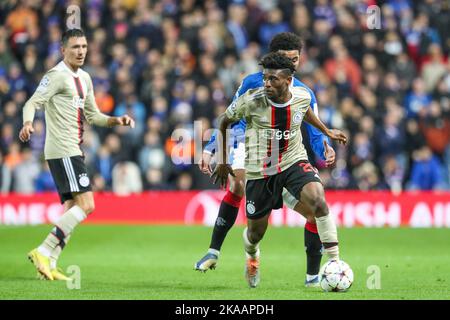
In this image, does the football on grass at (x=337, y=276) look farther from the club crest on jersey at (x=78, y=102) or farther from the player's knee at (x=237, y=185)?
the club crest on jersey at (x=78, y=102)

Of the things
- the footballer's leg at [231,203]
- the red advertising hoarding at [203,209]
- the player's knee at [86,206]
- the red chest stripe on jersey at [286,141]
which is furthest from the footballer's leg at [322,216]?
the red advertising hoarding at [203,209]

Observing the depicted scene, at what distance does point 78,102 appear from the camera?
34.8 ft

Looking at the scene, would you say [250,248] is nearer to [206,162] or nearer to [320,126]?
[206,162]

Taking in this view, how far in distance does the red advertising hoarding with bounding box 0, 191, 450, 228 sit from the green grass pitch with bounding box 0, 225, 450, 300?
0.75 m

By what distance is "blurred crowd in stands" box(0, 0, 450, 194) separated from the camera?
63.0 ft

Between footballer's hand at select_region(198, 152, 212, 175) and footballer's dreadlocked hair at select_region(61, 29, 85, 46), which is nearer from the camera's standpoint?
footballer's hand at select_region(198, 152, 212, 175)

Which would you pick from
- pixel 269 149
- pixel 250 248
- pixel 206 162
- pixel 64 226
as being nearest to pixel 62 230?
pixel 64 226

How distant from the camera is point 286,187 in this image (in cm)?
903

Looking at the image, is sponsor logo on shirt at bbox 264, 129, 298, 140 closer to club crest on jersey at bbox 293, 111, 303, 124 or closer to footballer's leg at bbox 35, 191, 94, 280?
club crest on jersey at bbox 293, 111, 303, 124

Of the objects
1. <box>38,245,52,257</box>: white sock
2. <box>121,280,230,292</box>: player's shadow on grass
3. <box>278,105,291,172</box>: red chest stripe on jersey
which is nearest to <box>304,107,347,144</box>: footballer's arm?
<box>278,105,291,172</box>: red chest stripe on jersey

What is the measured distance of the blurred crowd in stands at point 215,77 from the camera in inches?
756

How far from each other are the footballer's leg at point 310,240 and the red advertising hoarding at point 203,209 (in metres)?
8.54

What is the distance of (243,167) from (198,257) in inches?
136

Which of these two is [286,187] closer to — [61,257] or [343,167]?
[61,257]
